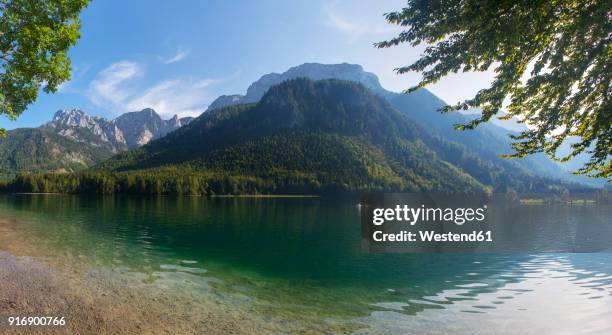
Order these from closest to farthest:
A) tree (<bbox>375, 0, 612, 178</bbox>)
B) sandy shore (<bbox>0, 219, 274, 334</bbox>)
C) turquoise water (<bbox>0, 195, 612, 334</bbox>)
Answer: tree (<bbox>375, 0, 612, 178</bbox>) < sandy shore (<bbox>0, 219, 274, 334</bbox>) < turquoise water (<bbox>0, 195, 612, 334</bbox>)

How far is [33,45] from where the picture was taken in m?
17.1

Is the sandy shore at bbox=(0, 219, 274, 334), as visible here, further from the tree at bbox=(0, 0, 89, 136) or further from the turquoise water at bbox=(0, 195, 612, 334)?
the tree at bbox=(0, 0, 89, 136)

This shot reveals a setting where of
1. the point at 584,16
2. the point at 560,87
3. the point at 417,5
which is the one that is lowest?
the point at 560,87

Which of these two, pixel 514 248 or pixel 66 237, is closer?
pixel 66 237

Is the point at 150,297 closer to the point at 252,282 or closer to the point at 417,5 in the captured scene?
the point at 252,282

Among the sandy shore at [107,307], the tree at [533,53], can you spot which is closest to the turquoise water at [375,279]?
the sandy shore at [107,307]

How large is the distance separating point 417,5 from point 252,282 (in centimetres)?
2329

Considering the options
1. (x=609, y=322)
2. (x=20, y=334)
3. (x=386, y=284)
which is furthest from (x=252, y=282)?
(x=609, y=322)

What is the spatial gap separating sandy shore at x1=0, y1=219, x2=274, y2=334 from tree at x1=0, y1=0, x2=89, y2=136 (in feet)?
27.8

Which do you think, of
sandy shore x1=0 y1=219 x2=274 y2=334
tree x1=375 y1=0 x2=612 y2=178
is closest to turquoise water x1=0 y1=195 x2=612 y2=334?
sandy shore x1=0 y1=219 x2=274 y2=334

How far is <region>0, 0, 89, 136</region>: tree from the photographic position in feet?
54.4

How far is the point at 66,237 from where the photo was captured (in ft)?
144

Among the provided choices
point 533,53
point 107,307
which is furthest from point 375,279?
point 533,53

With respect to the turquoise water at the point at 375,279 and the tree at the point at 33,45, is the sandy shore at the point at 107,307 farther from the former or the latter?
the tree at the point at 33,45
